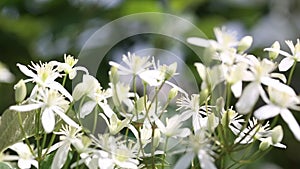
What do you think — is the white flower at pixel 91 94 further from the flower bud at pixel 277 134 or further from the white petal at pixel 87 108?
the flower bud at pixel 277 134

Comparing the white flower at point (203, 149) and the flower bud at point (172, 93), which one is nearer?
the white flower at point (203, 149)

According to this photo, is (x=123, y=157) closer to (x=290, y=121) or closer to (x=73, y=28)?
(x=290, y=121)

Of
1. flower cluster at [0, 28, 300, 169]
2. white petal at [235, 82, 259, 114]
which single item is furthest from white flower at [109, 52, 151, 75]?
white petal at [235, 82, 259, 114]

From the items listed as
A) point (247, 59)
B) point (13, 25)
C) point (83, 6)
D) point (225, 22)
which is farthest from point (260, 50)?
point (247, 59)

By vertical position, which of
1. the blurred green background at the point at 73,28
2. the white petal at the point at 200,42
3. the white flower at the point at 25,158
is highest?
the blurred green background at the point at 73,28

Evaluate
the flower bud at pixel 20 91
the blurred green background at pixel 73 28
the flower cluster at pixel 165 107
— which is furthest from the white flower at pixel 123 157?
the blurred green background at pixel 73 28

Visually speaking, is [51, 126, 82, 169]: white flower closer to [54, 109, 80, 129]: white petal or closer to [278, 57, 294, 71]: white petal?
[54, 109, 80, 129]: white petal

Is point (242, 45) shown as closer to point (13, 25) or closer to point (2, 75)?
point (2, 75)
